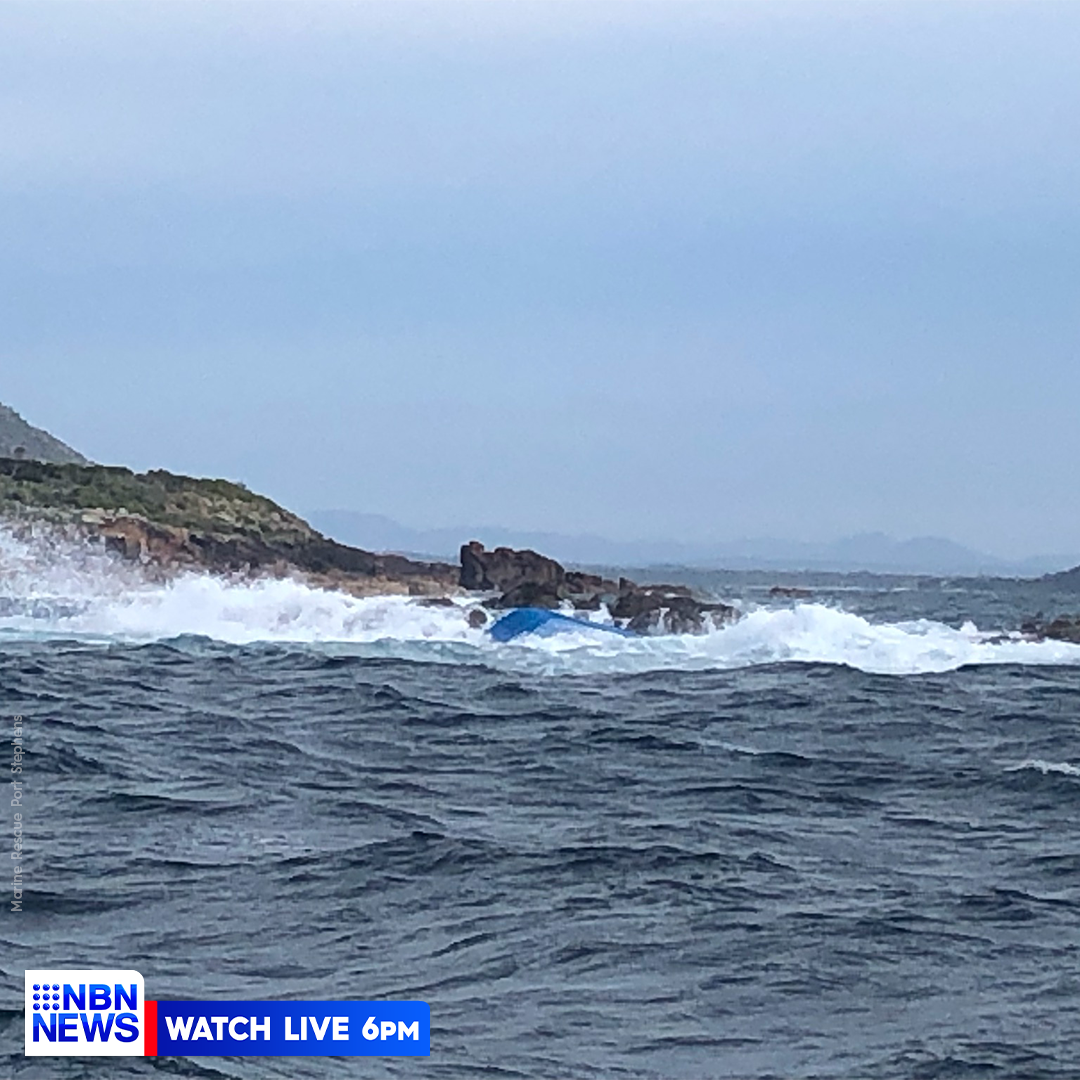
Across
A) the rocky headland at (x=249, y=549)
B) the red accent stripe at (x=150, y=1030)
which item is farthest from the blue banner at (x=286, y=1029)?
the rocky headland at (x=249, y=549)

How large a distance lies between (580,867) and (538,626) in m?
24.5

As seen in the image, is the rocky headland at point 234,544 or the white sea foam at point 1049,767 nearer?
the white sea foam at point 1049,767

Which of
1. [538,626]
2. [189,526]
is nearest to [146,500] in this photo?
[189,526]

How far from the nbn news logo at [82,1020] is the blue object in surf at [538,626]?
27566mm

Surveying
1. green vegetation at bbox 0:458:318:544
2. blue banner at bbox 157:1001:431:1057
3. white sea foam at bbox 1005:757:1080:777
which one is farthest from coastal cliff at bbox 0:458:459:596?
blue banner at bbox 157:1001:431:1057

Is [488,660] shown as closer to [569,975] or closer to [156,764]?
[156,764]

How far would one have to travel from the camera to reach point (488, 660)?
32.5m

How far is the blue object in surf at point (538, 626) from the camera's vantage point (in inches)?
1455

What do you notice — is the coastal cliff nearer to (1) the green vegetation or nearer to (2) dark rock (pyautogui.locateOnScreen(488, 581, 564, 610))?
(1) the green vegetation

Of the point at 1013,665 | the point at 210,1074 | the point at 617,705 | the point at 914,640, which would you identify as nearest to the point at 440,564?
the point at 914,640

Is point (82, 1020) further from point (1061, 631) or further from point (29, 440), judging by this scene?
point (29, 440)

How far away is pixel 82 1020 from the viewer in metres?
8.80

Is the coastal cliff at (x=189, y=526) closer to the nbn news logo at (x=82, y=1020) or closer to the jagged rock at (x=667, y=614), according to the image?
the jagged rock at (x=667, y=614)

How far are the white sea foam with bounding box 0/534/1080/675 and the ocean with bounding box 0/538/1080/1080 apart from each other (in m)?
5.79
